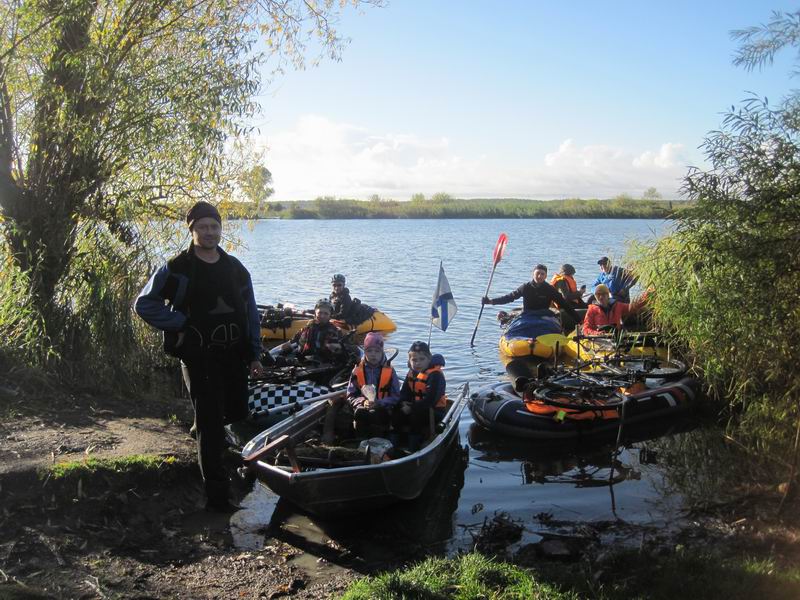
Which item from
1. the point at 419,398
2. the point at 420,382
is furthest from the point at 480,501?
the point at 420,382

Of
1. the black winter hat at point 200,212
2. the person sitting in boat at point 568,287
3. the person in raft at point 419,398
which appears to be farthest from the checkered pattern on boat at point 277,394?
the person sitting in boat at point 568,287

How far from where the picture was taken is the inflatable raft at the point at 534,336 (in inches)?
532

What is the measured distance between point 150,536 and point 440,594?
2.30 meters

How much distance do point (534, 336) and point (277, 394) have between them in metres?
6.41

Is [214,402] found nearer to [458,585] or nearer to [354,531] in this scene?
[354,531]

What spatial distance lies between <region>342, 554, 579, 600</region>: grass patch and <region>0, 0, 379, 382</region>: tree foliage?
518cm

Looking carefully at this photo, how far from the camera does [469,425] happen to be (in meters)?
9.88

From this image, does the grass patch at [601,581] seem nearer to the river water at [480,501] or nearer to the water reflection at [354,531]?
the water reflection at [354,531]

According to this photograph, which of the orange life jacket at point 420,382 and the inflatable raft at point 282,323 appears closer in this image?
the orange life jacket at point 420,382

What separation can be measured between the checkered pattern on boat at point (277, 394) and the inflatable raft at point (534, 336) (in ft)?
19.0

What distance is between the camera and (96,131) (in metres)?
8.46

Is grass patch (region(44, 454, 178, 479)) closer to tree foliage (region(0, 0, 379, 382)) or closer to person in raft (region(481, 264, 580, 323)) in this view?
tree foliage (region(0, 0, 379, 382))

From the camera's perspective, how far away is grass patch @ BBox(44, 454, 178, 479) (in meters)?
5.52

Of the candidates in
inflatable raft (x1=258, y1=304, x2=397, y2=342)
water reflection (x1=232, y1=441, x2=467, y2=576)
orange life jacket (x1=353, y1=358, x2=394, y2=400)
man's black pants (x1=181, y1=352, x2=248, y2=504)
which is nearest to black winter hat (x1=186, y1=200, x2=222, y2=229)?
man's black pants (x1=181, y1=352, x2=248, y2=504)
